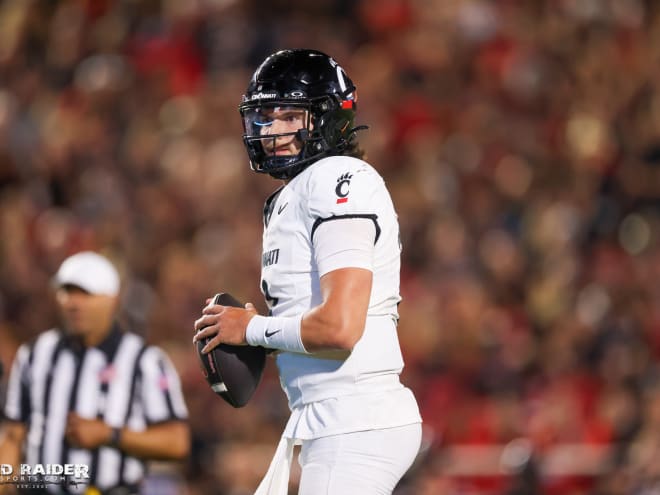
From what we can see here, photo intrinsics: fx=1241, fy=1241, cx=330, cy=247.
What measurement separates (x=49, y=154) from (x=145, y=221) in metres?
0.90

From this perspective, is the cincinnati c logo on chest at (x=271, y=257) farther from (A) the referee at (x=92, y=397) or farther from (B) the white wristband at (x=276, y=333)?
(A) the referee at (x=92, y=397)

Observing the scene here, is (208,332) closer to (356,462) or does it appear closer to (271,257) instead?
(271,257)

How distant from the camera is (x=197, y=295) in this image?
7.76 m

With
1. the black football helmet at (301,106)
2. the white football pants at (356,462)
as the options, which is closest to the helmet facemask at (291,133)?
the black football helmet at (301,106)

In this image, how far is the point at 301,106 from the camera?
3.24 m

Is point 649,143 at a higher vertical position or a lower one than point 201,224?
higher

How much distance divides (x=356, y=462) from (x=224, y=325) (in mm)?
502

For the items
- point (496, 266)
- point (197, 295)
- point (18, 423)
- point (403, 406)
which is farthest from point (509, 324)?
point (403, 406)

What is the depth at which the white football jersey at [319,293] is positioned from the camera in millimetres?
3016

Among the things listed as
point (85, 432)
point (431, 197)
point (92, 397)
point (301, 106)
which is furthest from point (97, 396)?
point (431, 197)

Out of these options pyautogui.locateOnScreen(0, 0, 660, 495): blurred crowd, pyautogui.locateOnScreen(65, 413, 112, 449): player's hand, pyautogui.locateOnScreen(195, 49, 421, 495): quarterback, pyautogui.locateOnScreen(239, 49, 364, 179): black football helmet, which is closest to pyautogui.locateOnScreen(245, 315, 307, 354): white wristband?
pyautogui.locateOnScreen(195, 49, 421, 495): quarterback

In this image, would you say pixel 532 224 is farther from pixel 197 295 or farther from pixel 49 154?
pixel 49 154

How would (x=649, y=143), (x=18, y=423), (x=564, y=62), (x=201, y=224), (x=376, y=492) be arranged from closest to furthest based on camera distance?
(x=376, y=492), (x=18, y=423), (x=201, y=224), (x=649, y=143), (x=564, y=62)

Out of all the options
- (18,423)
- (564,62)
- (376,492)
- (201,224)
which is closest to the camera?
(376,492)
